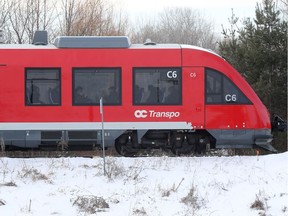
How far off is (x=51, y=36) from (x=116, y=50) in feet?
43.8

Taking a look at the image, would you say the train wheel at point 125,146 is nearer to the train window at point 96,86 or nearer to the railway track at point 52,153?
the railway track at point 52,153

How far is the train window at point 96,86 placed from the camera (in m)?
13.4

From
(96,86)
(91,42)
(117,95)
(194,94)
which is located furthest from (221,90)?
(91,42)

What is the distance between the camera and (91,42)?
13.6 metres

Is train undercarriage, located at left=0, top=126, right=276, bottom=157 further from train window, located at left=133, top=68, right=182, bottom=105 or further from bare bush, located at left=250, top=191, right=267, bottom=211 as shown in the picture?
bare bush, located at left=250, top=191, right=267, bottom=211

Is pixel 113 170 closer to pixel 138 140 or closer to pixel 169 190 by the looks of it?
pixel 169 190

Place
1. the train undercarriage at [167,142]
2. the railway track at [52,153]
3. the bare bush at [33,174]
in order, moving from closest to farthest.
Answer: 1. the bare bush at [33,174]
2. the train undercarriage at [167,142]
3. the railway track at [52,153]

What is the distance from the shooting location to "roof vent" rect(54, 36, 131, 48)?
44.3ft

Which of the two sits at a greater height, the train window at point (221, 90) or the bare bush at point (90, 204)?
the train window at point (221, 90)

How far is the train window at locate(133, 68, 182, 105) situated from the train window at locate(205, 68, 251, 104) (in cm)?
72

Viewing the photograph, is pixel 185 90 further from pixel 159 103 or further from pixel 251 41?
pixel 251 41

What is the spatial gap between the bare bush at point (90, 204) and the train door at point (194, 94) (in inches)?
241

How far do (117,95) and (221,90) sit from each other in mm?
2561

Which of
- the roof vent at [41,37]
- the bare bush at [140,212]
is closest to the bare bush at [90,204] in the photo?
the bare bush at [140,212]
